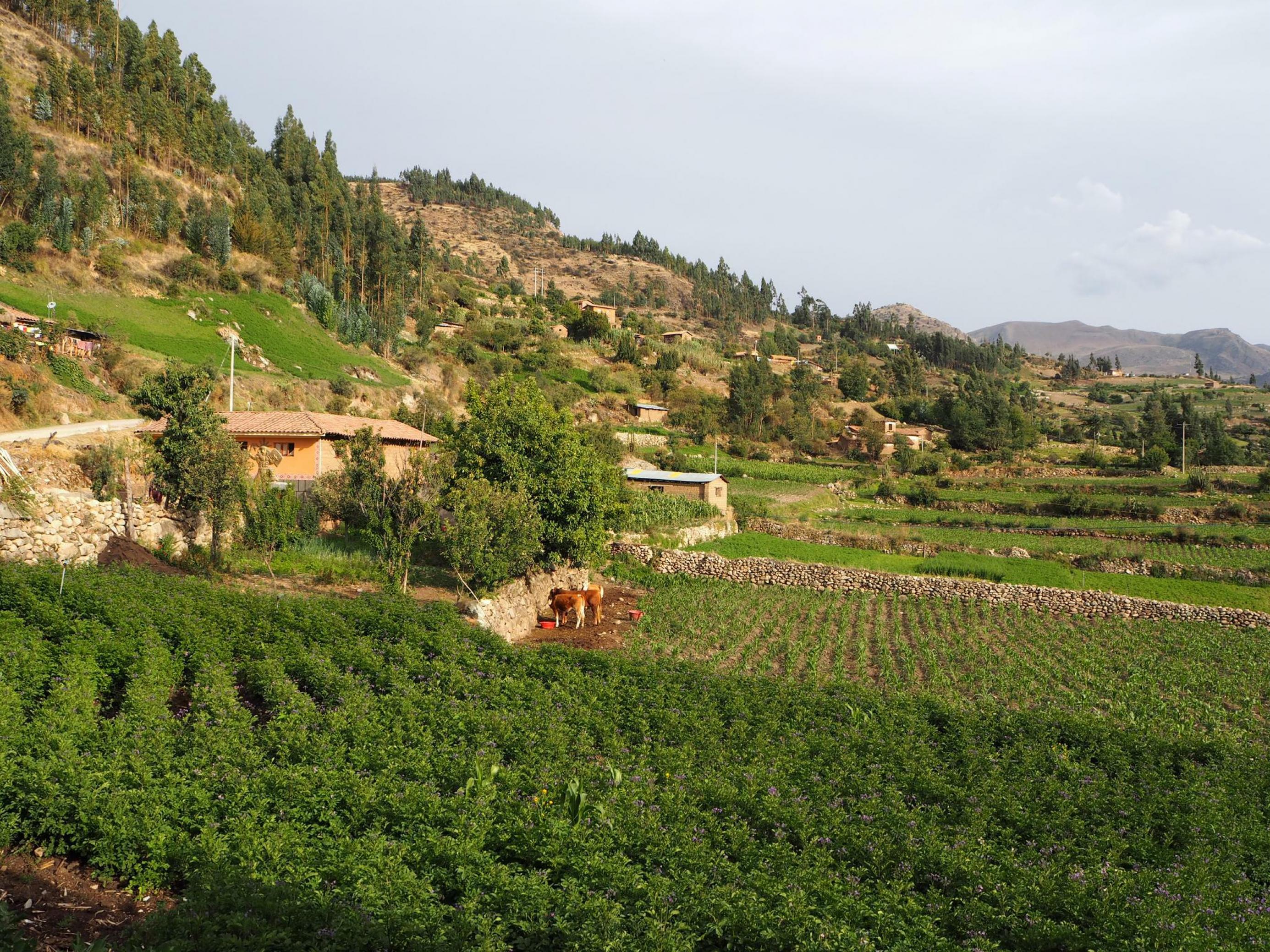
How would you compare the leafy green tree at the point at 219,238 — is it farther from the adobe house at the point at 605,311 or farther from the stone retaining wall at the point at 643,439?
the adobe house at the point at 605,311

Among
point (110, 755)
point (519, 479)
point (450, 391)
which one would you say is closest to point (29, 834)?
point (110, 755)

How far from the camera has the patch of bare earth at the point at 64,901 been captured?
677cm

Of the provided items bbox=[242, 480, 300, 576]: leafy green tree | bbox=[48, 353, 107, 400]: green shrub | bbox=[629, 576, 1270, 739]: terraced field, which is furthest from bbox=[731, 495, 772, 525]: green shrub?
bbox=[48, 353, 107, 400]: green shrub

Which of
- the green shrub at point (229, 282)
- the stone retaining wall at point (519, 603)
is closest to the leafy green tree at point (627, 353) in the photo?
the green shrub at point (229, 282)

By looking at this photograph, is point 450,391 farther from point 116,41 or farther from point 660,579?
point 116,41

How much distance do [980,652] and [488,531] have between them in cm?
1568

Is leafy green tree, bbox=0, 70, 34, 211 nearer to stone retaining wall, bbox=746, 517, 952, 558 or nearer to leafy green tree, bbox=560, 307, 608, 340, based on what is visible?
stone retaining wall, bbox=746, 517, 952, 558

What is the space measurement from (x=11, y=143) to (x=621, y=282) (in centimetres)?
13445

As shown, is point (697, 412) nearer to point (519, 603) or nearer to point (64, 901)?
point (519, 603)

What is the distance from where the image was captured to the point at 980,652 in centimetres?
2306

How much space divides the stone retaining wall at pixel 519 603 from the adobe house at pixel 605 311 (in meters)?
85.2

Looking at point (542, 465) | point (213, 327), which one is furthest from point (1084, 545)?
point (213, 327)

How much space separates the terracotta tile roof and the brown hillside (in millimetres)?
125236

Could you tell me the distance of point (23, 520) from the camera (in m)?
18.5
